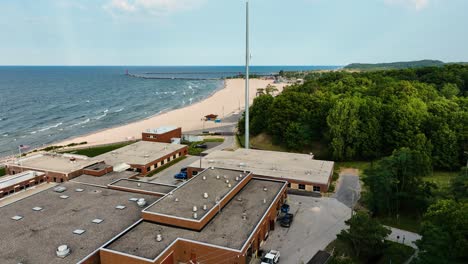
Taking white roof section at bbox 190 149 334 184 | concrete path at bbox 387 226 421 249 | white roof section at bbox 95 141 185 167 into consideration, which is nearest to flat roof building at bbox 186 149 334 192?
white roof section at bbox 190 149 334 184

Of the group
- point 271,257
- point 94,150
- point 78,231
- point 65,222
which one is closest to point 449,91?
point 271,257

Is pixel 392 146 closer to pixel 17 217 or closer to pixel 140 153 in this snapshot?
pixel 140 153

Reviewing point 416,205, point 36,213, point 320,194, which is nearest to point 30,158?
point 36,213

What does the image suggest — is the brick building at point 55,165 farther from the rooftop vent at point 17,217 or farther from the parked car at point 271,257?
the parked car at point 271,257

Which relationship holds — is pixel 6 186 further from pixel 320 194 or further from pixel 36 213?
pixel 320 194

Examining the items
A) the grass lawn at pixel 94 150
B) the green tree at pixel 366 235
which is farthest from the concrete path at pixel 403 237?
the grass lawn at pixel 94 150

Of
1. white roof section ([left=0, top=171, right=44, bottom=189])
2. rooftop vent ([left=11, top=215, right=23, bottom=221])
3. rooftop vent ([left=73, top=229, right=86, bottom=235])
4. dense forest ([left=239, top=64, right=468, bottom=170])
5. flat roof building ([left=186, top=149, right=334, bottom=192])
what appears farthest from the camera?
dense forest ([left=239, top=64, right=468, bottom=170])

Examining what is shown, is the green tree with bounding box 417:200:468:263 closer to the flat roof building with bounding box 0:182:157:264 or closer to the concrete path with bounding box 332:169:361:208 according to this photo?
the concrete path with bounding box 332:169:361:208
